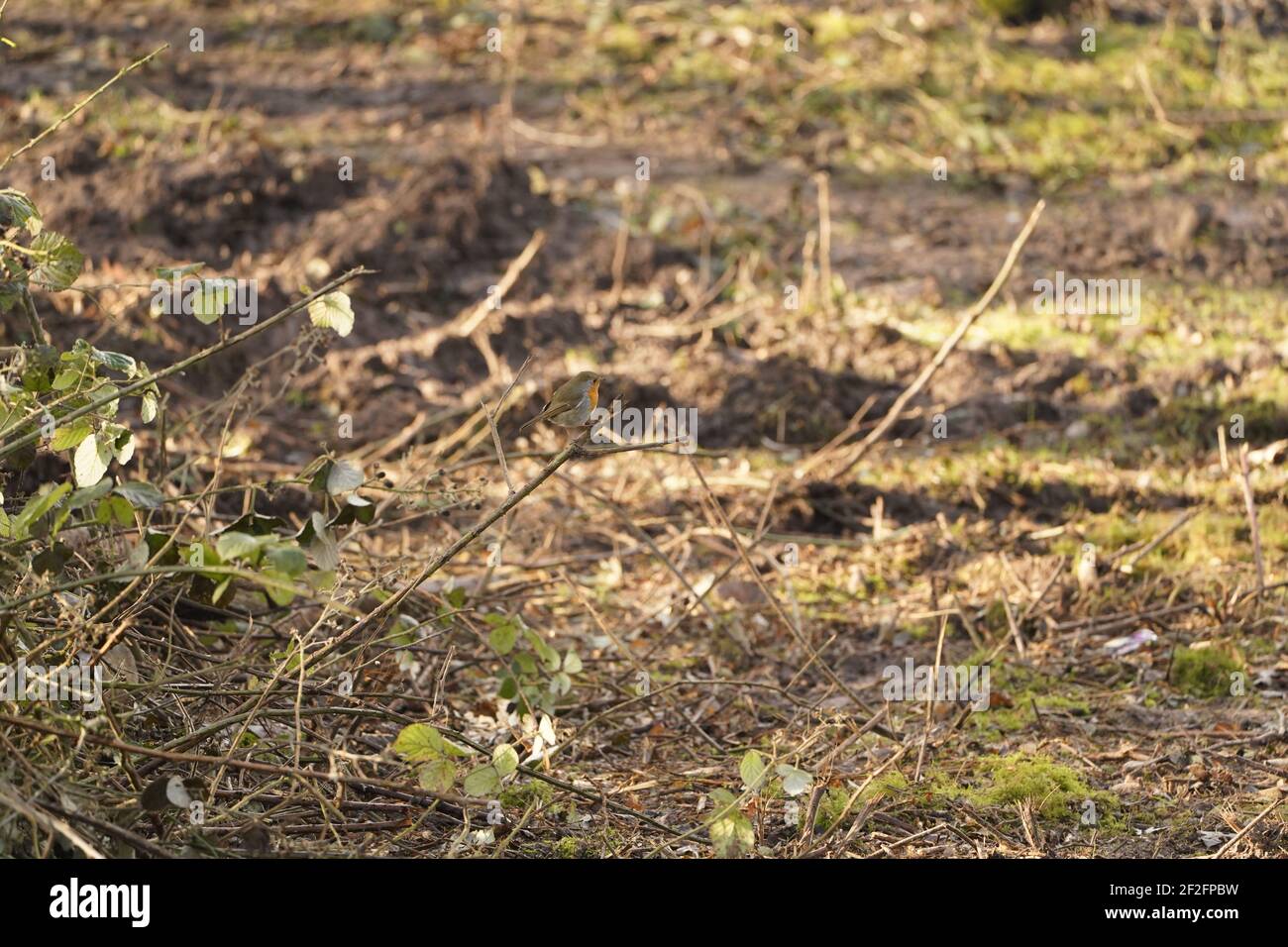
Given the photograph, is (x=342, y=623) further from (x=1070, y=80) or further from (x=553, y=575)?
(x=1070, y=80)

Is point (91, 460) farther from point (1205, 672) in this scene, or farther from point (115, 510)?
point (1205, 672)

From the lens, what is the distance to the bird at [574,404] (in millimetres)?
2508

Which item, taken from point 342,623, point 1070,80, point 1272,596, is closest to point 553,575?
point 342,623

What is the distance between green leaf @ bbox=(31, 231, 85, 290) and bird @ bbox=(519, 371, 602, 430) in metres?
0.99

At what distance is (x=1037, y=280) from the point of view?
22.0ft

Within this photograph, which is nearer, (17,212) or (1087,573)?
(17,212)

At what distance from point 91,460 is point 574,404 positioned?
876 mm

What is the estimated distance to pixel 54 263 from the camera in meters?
2.76

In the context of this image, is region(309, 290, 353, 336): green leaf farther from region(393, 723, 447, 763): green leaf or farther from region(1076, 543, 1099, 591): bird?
region(1076, 543, 1099, 591): bird

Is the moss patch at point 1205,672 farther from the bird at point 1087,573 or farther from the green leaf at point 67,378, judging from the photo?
the green leaf at point 67,378

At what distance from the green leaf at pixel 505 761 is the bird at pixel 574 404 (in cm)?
63

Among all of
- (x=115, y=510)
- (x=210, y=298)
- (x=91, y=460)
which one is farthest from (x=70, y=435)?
(x=210, y=298)

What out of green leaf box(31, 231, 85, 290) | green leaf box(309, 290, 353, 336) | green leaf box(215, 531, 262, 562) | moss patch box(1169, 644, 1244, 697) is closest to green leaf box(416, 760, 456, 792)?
green leaf box(215, 531, 262, 562)

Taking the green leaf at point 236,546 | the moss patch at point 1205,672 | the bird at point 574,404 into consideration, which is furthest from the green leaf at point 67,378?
the moss patch at point 1205,672
